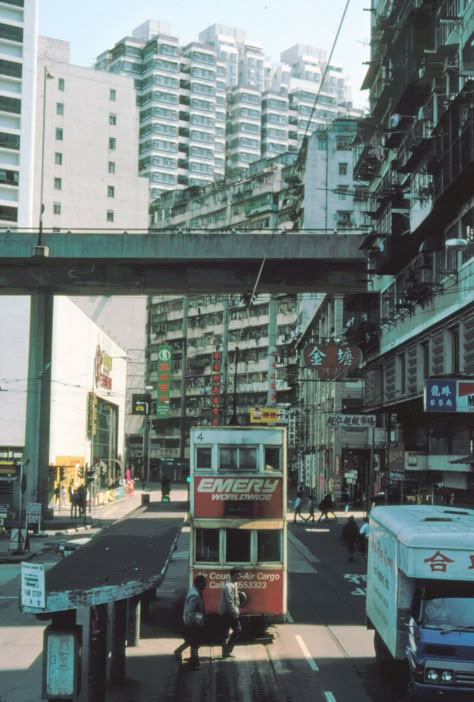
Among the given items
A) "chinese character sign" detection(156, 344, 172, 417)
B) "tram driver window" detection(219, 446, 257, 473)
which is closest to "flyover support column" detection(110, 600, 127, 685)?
"tram driver window" detection(219, 446, 257, 473)

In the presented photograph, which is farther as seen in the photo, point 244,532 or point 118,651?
point 244,532

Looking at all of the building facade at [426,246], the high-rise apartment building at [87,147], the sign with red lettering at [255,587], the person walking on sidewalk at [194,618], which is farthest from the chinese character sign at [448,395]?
the high-rise apartment building at [87,147]

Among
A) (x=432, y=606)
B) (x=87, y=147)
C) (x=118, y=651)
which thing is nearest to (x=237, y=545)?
(x=118, y=651)

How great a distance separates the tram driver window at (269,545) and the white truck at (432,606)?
4.83 m

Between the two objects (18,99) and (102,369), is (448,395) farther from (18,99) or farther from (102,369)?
(18,99)

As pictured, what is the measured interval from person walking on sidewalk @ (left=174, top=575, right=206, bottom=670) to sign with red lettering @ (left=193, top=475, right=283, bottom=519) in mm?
2700

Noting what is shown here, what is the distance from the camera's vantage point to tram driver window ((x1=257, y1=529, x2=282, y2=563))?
65.7 feet

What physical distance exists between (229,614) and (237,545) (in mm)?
2256

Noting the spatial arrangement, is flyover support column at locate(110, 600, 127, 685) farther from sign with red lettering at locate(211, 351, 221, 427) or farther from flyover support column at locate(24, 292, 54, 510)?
sign with red lettering at locate(211, 351, 221, 427)

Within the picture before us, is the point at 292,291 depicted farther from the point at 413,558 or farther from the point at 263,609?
the point at 413,558

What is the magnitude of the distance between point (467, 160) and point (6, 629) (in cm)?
2020

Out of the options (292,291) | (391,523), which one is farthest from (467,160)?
(391,523)

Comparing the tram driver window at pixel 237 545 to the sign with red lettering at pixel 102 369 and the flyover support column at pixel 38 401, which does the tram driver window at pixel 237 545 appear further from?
the sign with red lettering at pixel 102 369

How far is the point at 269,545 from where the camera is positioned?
20.0m
